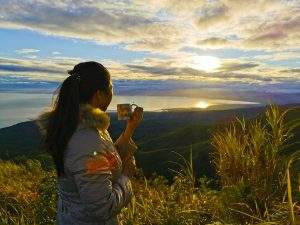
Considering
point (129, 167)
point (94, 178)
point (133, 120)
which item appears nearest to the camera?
point (94, 178)

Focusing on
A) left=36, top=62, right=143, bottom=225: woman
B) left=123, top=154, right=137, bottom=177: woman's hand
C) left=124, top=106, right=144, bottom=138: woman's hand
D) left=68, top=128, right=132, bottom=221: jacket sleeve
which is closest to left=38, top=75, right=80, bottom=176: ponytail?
left=36, top=62, right=143, bottom=225: woman

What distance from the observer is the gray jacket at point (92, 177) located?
3.83m

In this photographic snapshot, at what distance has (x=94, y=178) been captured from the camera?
3811mm

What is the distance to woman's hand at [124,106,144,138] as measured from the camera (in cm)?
456

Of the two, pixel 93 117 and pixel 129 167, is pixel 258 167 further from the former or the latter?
pixel 93 117

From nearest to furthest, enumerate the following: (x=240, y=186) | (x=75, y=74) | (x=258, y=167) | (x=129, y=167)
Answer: (x=75, y=74) → (x=129, y=167) → (x=240, y=186) → (x=258, y=167)

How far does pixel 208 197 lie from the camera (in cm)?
756

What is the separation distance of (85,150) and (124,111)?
91 cm

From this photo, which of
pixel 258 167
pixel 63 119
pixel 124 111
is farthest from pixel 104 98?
pixel 258 167

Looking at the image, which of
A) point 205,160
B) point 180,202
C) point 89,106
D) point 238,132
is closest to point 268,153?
point 238,132

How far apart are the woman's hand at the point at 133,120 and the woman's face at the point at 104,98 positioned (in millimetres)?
423

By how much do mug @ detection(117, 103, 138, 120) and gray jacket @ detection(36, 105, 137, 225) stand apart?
552 mm

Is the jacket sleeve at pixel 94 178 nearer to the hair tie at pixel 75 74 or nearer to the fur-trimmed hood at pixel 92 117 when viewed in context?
the fur-trimmed hood at pixel 92 117

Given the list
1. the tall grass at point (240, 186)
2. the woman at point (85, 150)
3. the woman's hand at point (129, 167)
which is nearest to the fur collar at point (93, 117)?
the woman at point (85, 150)
